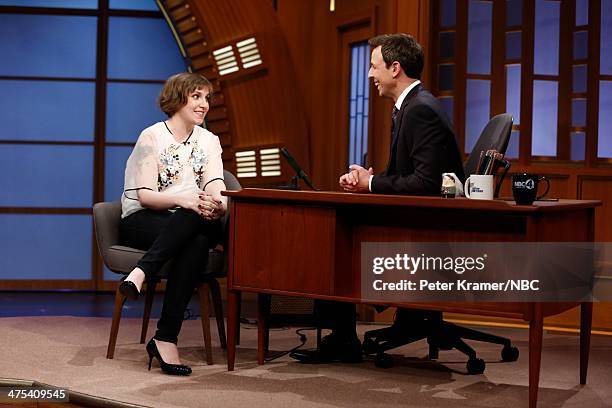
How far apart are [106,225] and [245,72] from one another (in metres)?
2.31

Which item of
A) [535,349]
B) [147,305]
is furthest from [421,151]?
[147,305]

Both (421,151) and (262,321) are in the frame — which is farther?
(262,321)

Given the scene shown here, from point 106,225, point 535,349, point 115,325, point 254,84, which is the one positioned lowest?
point 115,325

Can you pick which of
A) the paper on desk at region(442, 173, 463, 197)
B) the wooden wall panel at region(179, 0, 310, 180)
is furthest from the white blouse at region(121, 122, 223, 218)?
the wooden wall panel at region(179, 0, 310, 180)

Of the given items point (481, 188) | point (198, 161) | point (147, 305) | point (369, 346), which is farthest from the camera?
point (147, 305)

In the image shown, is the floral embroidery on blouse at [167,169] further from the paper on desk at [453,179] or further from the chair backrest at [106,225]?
the paper on desk at [453,179]

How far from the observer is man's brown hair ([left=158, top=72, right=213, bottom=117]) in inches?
159

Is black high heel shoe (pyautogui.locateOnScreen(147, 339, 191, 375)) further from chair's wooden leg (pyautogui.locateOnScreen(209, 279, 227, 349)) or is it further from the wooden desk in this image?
chair's wooden leg (pyautogui.locateOnScreen(209, 279, 227, 349))

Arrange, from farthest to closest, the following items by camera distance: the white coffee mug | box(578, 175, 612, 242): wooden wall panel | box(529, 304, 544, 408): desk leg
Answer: box(578, 175, 612, 242): wooden wall panel → the white coffee mug → box(529, 304, 544, 408): desk leg

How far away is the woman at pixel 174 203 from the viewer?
3650 millimetres

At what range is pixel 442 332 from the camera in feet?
12.6

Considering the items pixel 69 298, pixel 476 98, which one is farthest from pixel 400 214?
pixel 69 298

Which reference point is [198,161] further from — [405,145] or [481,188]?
[481,188]

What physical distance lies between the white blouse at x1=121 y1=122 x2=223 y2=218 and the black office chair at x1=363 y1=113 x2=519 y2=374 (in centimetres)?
105
